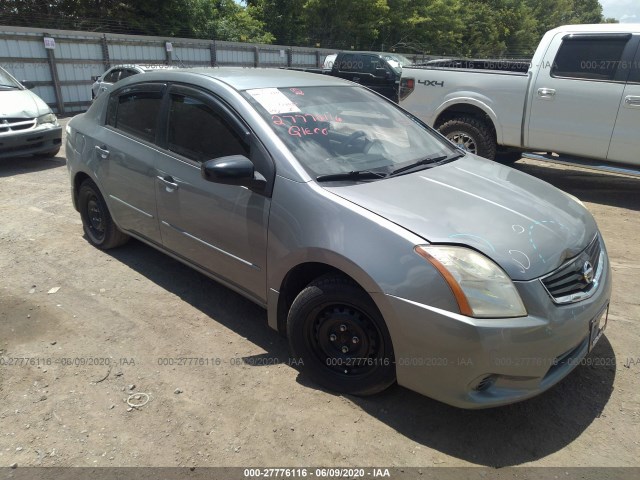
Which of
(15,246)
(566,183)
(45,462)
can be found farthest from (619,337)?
(15,246)

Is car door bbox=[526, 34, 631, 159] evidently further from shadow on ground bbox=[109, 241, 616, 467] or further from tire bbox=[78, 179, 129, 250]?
tire bbox=[78, 179, 129, 250]

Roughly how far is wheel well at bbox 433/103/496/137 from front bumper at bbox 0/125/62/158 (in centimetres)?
621

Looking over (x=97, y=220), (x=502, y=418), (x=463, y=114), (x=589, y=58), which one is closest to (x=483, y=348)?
(x=502, y=418)

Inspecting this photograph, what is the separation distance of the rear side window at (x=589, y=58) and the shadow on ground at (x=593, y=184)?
5.20 feet

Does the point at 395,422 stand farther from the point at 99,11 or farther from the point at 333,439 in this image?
the point at 99,11

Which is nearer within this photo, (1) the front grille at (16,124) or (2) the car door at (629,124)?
(2) the car door at (629,124)

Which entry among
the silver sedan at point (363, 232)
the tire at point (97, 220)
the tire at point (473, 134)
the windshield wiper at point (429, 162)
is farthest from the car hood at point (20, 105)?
the windshield wiper at point (429, 162)

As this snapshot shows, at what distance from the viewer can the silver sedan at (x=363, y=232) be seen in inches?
91.2

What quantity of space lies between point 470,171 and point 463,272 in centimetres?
124

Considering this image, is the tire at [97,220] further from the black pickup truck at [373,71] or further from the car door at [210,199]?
the black pickup truck at [373,71]

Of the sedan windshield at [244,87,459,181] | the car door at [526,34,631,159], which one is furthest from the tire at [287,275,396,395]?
the car door at [526,34,631,159]

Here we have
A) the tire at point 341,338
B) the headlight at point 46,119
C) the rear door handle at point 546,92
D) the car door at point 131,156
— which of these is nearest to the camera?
the tire at point 341,338

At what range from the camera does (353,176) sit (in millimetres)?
2896

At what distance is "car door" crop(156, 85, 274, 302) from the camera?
9.87ft
